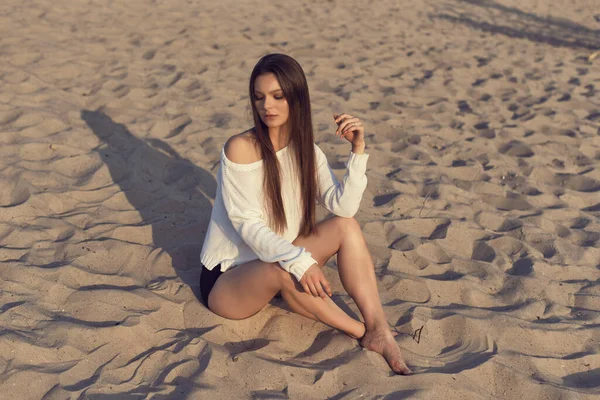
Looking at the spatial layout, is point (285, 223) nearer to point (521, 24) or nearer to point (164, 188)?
point (164, 188)

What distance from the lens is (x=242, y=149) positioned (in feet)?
8.96

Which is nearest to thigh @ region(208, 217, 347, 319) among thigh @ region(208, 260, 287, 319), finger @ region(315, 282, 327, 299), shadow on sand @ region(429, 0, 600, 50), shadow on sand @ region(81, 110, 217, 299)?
thigh @ region(208, 260, 287, 319)

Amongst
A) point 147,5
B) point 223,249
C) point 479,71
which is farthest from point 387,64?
point 223,249

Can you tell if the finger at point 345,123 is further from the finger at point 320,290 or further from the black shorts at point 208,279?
the black shorts at point 208,279

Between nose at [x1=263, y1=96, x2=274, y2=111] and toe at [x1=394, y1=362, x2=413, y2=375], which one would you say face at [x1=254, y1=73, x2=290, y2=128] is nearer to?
nose at [x1=263, y1=96, x2=274, y2=111]

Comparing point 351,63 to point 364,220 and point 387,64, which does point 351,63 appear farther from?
point 364,220

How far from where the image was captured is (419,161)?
4.55 meters

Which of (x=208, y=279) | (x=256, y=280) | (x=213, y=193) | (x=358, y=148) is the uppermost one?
(x=358, y=148)

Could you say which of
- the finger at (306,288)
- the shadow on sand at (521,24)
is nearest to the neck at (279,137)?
the finger at (306,288)

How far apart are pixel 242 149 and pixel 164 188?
1348 millimetres

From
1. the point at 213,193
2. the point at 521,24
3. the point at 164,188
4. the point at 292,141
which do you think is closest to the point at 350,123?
the point at 292,141

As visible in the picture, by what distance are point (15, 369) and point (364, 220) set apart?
208 centimetres

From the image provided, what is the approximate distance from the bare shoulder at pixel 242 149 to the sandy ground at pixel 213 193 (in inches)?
28.7

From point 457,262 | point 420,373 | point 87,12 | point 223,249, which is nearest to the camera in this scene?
point 420,373
